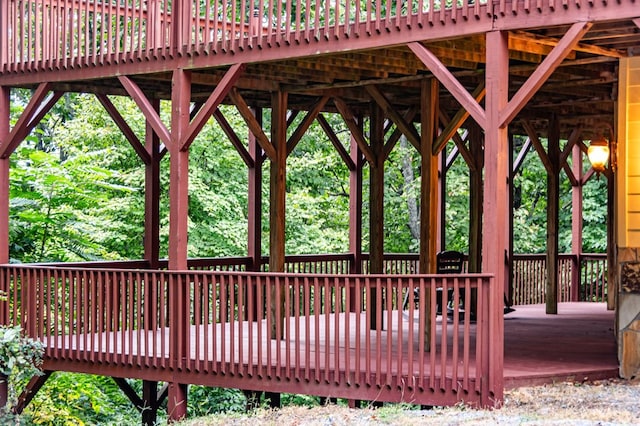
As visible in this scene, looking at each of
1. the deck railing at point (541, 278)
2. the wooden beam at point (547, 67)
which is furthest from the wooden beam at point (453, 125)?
the deck railing at point (541, 278)

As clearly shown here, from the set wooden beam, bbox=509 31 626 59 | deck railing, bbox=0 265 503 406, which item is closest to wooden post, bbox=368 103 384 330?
deck railing, bbox=0 265 503 406

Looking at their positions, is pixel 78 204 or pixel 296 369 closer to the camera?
→ pixel 296 369

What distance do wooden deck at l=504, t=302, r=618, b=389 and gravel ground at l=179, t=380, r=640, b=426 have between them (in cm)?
26

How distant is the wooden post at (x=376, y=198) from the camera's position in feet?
47.9

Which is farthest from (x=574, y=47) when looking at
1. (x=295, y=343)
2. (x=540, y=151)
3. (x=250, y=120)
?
(x=540, y=151)

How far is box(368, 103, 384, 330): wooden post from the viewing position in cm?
1461

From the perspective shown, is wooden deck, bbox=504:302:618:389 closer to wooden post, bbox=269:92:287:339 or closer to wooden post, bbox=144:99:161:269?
wooden post, bbox=269:92:287:339

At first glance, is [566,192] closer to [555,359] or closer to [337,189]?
[337,189]

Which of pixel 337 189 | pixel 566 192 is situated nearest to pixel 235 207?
pixel 337 189

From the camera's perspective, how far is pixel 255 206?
1688cm

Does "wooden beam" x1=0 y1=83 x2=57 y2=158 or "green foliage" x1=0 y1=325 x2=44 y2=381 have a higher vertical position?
"wooden beam" x1=0 y1=83 x2=57 y2=158

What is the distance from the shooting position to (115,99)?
81.6ft

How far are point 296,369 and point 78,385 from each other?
7351 millimetres

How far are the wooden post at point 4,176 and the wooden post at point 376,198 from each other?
4.99m
